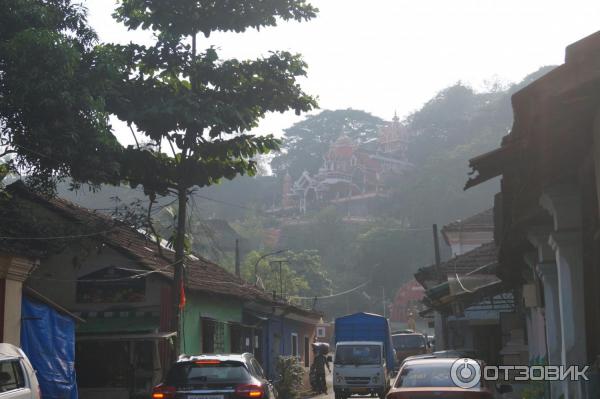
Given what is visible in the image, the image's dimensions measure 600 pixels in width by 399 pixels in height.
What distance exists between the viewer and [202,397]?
11.1 meters

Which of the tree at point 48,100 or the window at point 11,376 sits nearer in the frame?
the window at point 11,376

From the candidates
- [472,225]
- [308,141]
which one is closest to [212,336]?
[472,225]

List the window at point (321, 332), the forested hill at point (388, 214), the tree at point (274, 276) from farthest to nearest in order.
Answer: the forested hill at point (388, 214)
the window at point (321, 332)
the tree at point (274, 276)

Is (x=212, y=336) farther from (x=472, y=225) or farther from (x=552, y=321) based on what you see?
(x=472, y=225)

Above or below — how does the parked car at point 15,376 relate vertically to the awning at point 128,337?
below

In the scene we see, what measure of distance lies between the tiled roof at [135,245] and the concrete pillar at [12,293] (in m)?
4.41

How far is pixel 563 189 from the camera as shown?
27.2ft

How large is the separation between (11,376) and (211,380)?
281cm

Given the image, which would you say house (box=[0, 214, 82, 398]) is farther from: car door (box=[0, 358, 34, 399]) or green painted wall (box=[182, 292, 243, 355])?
green painted wall (box=[182, 292, 243, 355])

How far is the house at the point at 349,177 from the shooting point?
110250mm

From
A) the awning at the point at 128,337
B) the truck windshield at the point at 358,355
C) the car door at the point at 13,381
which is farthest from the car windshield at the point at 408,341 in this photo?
the car door at the point at 13,381

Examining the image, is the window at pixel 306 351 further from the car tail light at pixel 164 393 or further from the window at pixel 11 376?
the window at pixel 11 376

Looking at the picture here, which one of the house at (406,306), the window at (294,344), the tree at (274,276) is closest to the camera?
the window at (294,344)

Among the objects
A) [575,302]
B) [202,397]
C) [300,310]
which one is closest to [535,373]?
[575,302]
